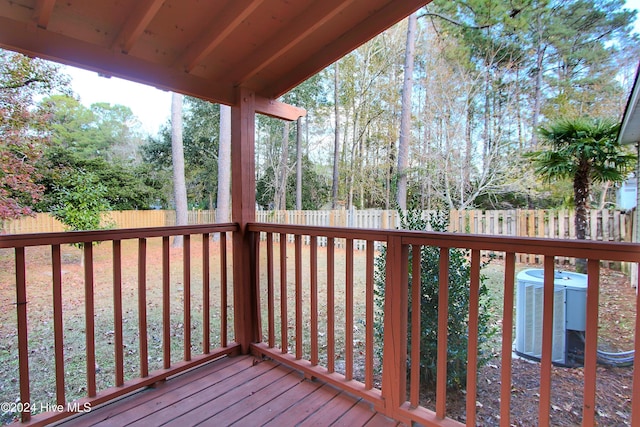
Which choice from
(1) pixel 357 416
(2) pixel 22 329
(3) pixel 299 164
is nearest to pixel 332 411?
(1) pixel 357 416

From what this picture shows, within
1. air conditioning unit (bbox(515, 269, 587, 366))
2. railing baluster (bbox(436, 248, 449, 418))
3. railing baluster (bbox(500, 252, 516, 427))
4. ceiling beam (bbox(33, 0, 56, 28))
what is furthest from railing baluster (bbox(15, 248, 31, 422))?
air conditioning unit (bbox(515, 269, 587, 366))

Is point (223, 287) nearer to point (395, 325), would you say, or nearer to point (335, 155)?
point (395, 325)

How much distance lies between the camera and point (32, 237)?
4.58 ft

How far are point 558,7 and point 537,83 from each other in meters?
1.62

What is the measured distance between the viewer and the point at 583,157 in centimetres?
327

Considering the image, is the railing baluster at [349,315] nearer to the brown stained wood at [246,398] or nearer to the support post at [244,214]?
the brown stained wood at [246,398]

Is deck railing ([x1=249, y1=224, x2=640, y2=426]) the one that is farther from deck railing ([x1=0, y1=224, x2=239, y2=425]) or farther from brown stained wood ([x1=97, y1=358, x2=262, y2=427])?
deck railing ([x1=0, y1=224, x2=239, y2=425])

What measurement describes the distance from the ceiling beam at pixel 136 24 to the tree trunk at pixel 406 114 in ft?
21.5

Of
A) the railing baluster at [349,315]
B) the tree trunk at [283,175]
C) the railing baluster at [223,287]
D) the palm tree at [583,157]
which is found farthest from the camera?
the tree trunk at [283,175]

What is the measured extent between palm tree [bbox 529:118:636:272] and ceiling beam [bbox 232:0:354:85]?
10.2ft

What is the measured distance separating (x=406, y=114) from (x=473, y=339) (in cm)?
733

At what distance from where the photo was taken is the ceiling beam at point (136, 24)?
4.67 feet

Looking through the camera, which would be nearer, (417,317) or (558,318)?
(417,317)

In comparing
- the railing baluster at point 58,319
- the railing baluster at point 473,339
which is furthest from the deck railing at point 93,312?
the railing baluster at point 473,339
